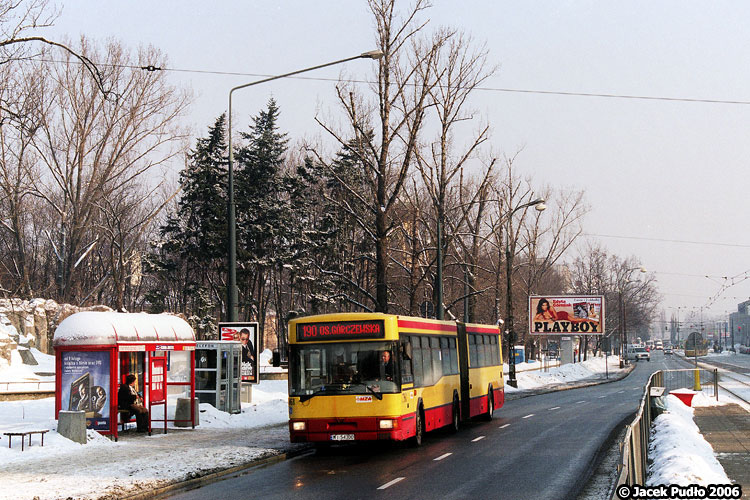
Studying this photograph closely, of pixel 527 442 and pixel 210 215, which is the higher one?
pixel 210 215

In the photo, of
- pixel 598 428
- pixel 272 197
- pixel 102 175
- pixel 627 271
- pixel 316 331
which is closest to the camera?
pixel 316 331

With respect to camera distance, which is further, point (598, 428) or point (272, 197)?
point (272, 197)

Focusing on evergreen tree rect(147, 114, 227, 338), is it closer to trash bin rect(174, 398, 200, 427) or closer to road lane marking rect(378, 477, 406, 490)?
trash bin rect(174, 398, 200, 427)

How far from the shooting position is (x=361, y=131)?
3750cm

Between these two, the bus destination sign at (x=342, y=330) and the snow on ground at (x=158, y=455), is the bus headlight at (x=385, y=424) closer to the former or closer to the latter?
the bus destination sign at (x=342, y=330)

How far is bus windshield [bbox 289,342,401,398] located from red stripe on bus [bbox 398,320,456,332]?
38.8 inches

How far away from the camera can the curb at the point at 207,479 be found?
Result: 1360cm

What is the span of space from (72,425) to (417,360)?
24.5 feet

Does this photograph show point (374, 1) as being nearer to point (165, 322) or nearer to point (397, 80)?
point (397, 80)

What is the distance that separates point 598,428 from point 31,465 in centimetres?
1475

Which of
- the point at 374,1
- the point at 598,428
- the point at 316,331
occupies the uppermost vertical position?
the point at 374,1

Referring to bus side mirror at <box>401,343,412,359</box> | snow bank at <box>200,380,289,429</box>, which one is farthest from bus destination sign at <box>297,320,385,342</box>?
snow bank at <box>200,380,289,429</box>

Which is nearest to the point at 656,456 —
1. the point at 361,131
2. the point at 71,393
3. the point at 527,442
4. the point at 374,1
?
the point at 527,442

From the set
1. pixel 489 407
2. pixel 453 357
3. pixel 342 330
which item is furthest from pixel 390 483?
pixel 489 407
